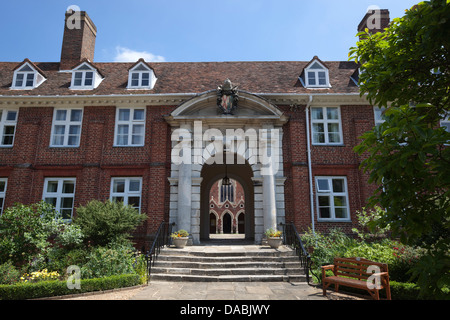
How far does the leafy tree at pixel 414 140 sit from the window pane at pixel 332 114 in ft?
31.3

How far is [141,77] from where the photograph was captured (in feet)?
47.6

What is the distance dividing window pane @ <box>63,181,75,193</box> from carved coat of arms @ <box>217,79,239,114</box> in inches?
295

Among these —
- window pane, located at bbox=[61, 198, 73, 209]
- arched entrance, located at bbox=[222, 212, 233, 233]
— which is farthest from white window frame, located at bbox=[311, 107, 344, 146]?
arched entrance, located at bbox=[222, 212, 233, 233]

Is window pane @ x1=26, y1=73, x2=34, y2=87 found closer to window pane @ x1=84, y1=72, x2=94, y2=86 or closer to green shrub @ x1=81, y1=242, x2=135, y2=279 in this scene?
window pane @ x1=84, y1=72, x2=94, y2=86

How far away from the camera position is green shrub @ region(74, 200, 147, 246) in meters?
9.82

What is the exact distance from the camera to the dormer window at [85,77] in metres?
14.5

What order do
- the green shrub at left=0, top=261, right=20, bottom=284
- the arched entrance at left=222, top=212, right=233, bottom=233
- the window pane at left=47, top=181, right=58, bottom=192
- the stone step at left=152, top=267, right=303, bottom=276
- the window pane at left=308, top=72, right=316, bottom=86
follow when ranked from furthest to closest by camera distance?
the arched entrance at left=222, top=212, right=233, bottom=233, the window pane at left=308, top=72, right=316, bottom=86, the window pane at left=47, top=181, right=58, bottom=192, the stone step at left=152, top=267, right=303, bottom=276, the green shrub at left=0, top=261, right=20, bottom=284

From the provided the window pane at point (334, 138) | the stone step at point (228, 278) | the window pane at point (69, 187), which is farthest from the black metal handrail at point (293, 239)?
the window pane at point (69, 187)

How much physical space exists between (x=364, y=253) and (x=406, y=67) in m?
7.09

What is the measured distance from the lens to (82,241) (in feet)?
32.6

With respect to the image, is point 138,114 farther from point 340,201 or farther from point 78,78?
point 340,201

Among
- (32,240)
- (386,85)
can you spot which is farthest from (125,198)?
(386,85)

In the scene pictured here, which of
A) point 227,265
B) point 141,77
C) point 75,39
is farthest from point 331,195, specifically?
point 75,39

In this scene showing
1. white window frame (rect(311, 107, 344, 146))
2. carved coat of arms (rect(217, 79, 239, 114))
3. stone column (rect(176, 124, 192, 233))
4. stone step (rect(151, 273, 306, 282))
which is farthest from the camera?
white window frame (rect(311, 107, 344, 146))
